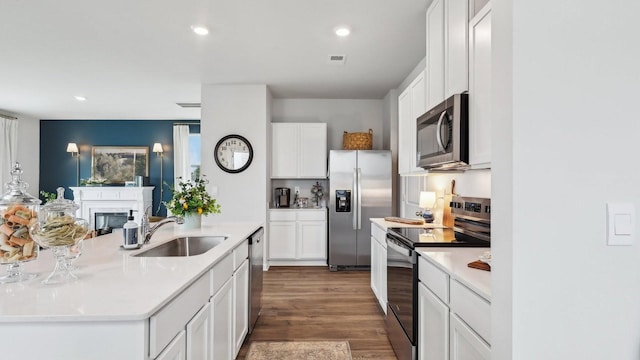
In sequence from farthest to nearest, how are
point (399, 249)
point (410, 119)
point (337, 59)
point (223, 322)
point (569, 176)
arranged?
point (337, 59), point (410, 119), point (399, 249), point (223, 322), point (569, 176)

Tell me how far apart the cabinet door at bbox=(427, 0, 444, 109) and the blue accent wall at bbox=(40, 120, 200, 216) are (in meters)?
6.01

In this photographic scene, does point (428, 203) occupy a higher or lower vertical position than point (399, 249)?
higher

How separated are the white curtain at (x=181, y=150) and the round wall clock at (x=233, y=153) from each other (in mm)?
3008

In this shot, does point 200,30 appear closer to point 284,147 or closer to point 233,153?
point 233,153

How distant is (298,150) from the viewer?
526 cm

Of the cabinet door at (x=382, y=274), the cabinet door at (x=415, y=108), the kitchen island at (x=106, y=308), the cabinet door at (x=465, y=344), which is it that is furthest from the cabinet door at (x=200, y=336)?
the cabinet door at (x=415, y=108)

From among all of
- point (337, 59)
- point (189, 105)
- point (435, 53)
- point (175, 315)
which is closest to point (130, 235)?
point (175, 315)

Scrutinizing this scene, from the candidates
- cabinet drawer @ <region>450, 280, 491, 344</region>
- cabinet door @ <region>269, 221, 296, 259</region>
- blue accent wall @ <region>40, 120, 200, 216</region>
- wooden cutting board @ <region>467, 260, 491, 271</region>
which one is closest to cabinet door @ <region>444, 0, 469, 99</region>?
wooden cutting board @ <region>467, 260, 491, 271</region>

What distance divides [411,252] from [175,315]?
1.28 m

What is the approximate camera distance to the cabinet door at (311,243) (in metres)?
5.09

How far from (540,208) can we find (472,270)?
0.64m

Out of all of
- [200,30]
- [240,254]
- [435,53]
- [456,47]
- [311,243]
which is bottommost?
[311,243]

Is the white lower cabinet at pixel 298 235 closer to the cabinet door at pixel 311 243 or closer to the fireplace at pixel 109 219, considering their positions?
the cabinet door at pixel 311 243

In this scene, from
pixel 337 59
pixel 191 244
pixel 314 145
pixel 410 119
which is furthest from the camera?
pixel 314 145
